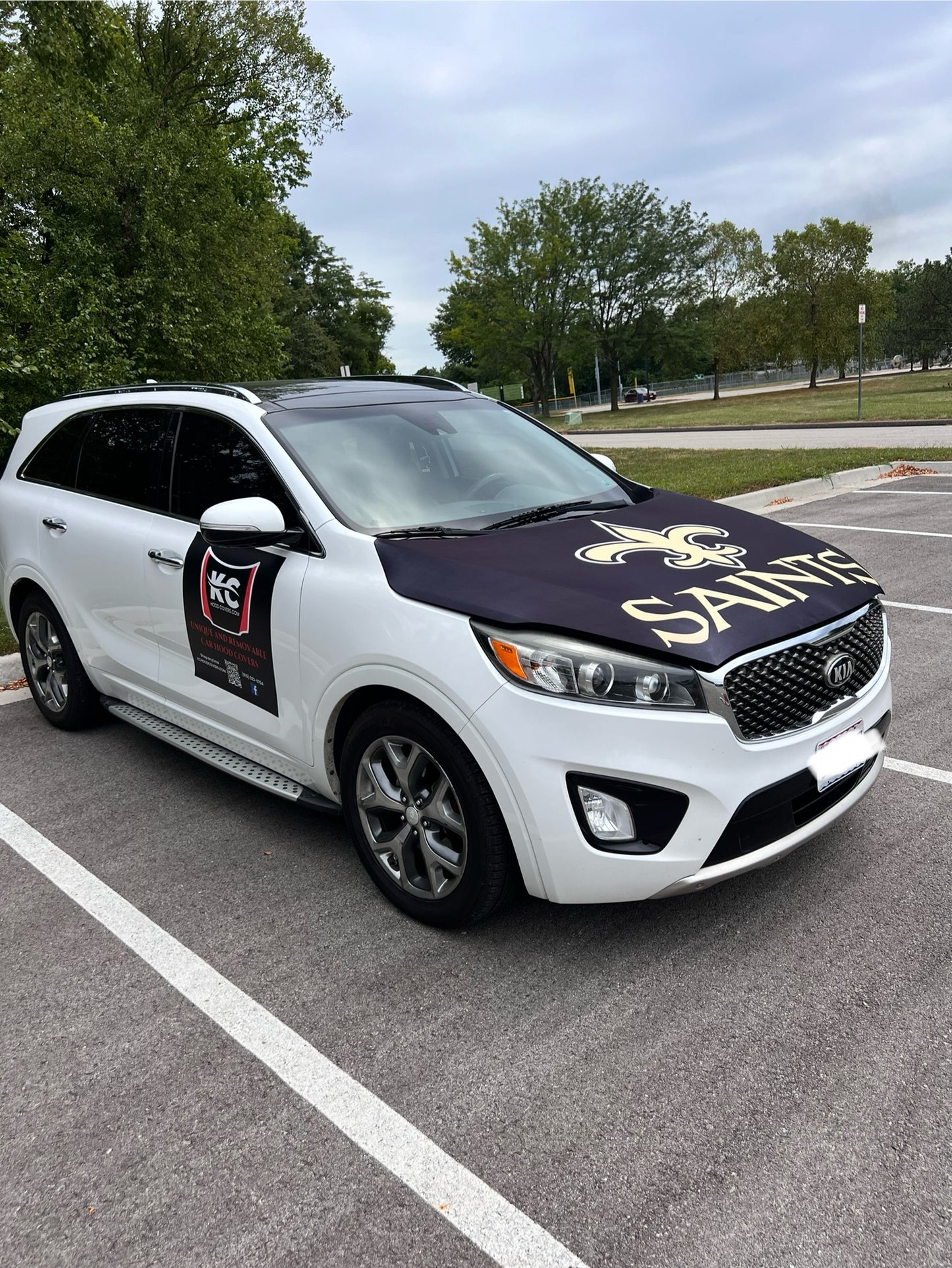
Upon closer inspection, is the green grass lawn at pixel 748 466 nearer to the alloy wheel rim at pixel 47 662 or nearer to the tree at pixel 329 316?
the alloy wheel rim at pixel 47 662

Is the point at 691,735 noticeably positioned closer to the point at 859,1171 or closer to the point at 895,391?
the point at 859,1171

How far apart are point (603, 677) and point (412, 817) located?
0.83m

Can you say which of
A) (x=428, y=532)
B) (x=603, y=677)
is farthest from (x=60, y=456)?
(x=603, y=677)

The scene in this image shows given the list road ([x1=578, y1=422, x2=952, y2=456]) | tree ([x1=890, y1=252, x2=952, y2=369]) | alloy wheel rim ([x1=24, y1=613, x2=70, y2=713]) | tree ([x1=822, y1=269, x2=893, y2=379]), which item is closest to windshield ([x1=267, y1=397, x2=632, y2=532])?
alloy wheel rim ([x1=24, y1=613, x2=70, y2=713])

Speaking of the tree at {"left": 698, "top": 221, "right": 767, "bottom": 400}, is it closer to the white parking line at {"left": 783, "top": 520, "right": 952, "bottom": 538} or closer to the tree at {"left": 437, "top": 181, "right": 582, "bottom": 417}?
the tree at {"left": 437, "top": 181, "right": 582, "bottom": 417}

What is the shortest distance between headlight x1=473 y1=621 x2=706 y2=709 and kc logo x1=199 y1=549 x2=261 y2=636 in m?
1.30

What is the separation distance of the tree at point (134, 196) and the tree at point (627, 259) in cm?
3122

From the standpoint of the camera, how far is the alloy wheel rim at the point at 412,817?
292 cm

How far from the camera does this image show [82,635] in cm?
468

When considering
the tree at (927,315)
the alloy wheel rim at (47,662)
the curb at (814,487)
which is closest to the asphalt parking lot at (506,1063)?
the alloy wheel rim at (47,662)

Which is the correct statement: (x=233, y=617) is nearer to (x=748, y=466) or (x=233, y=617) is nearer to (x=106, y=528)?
(x=106, y=528)

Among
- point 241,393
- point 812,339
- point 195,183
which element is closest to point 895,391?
point 812,339

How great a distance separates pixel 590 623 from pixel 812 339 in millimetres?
51640

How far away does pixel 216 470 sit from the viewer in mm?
3871
